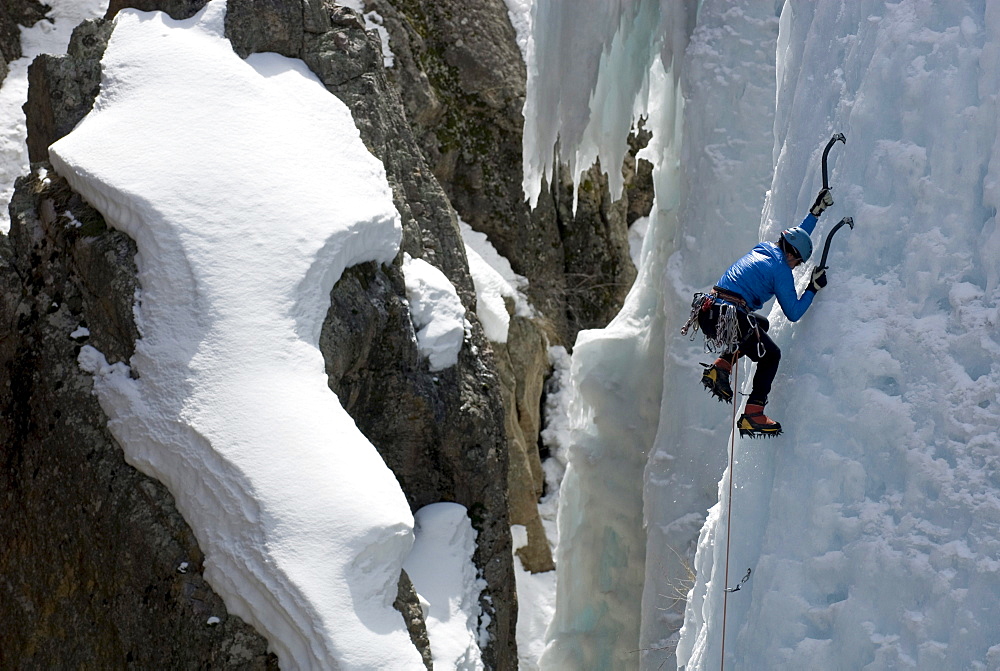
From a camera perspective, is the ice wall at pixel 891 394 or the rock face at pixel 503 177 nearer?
the ice wall at pixel 891 394

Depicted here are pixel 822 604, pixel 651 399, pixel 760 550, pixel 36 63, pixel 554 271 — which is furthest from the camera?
pixel 554 271

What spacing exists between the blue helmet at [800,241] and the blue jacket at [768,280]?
0.32 feet

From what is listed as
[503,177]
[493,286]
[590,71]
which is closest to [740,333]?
[590,71]

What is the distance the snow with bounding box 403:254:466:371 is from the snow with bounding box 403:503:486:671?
138 cm

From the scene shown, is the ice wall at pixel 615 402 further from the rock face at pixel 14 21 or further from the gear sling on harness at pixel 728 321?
the rock face at pixel 14 21

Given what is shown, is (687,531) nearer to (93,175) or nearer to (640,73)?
(640,73)

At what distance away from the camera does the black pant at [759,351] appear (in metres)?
6.36

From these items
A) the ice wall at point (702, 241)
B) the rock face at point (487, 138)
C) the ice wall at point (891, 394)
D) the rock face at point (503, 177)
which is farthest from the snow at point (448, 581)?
the rock face at point (487, 138)

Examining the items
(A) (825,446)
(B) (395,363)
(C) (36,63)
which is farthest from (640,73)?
(A) (825,446)

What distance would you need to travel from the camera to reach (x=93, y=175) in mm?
8805

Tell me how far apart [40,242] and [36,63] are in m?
1.84

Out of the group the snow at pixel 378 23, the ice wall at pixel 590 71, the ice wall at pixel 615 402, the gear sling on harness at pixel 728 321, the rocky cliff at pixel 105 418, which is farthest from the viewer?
the snow at pixel 378 23

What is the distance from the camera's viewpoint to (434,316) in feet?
33.3

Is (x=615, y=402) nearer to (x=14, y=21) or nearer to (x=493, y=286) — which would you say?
(x=493, y=286)
